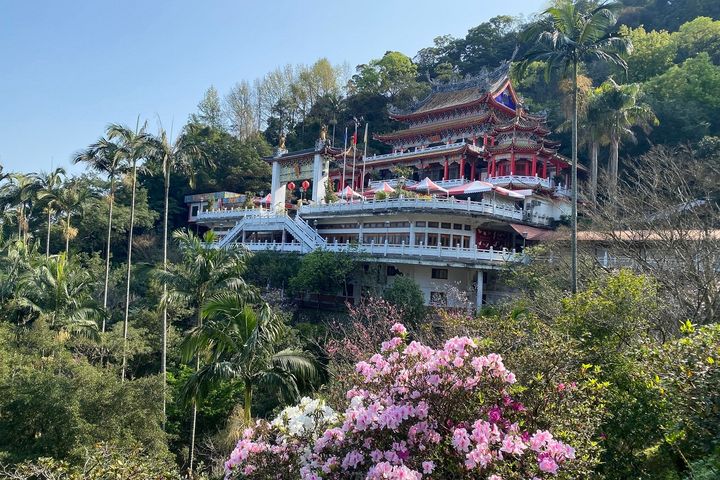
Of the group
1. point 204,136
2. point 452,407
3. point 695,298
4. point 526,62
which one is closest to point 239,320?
point 452,407

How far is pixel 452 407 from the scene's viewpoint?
4.61m

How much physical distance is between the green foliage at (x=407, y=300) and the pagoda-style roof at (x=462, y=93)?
70.7 ft

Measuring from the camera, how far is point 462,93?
4059 cm

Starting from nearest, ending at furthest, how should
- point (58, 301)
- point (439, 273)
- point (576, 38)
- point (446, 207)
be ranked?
point (576, 38) < point (58, 301) < point (446, 207) < point (439, 273)

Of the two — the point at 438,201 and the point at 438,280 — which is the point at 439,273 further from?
the point at 438,201

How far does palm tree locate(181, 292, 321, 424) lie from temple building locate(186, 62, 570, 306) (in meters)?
10.6

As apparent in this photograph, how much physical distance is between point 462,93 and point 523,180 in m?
12.1

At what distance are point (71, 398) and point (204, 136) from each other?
Answer: 4021 centimetres

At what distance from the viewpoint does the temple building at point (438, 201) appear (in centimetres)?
Result: 2506

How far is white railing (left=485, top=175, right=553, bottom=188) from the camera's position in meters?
31.2

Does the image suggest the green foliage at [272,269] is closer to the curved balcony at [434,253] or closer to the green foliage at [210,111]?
the curved balcony at [434,253]

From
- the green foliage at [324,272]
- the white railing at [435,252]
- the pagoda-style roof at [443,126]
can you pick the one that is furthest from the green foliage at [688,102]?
the green foliage at [324,272]

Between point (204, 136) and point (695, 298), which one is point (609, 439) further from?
point (204, 136)

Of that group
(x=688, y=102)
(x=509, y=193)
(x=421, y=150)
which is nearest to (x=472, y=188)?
(x=509, y=193)
